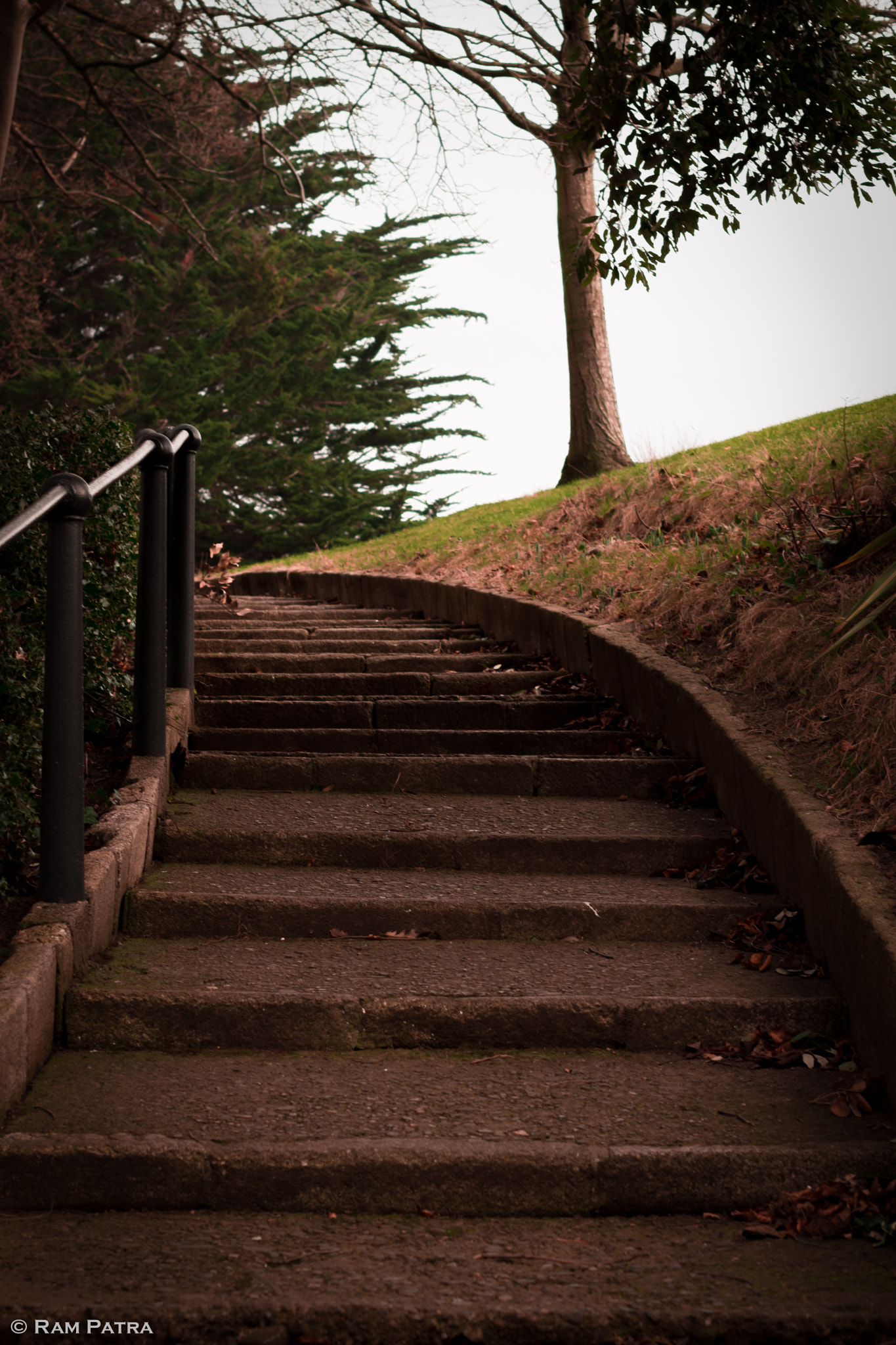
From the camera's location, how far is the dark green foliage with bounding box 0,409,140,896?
337cm

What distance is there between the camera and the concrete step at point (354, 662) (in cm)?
623

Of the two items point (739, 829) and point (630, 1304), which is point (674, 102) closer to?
point (739, 829)

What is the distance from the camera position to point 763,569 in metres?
5.49

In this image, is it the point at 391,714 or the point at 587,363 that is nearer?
the point at 391,714

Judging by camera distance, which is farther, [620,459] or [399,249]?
[399,249]

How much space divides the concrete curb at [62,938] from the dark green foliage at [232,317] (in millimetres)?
13910

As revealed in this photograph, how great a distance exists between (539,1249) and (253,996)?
105cm

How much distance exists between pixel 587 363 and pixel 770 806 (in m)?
9.33

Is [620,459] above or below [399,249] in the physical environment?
below

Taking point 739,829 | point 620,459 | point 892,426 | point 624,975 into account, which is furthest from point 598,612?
point 620,459

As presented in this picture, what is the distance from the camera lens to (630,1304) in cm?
207

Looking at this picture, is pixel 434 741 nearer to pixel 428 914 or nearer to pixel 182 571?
pixel 182 571

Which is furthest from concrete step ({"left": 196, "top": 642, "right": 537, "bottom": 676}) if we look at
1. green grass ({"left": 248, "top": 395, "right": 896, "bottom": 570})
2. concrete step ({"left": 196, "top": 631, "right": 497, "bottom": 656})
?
green grass ({"left": 248, "top": 395, "right": 896, "bottom": 570})

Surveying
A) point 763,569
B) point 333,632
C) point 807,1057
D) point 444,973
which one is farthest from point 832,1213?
point 333,632
